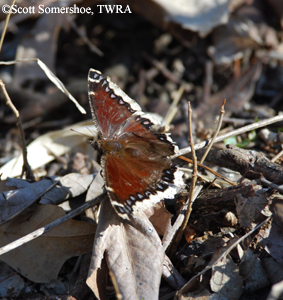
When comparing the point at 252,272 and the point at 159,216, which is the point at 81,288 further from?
the point at 252,272

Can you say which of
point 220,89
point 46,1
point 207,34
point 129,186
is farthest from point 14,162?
point 207,34

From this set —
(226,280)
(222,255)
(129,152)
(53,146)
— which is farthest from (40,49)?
(226,280)

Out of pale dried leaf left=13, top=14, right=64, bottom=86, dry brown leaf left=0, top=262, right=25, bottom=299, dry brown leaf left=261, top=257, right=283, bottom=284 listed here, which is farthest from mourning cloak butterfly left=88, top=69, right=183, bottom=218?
pale dried leaf left=13, top=14, right=64, bottom=86

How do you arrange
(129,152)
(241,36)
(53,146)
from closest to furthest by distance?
(129,152) → (53,146) → (241,36)

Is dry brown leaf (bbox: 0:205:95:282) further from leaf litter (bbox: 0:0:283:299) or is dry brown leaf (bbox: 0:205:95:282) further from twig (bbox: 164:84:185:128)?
twig (bbox: 164:84:185:128)

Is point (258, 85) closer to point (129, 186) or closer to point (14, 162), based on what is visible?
point (129, 186)

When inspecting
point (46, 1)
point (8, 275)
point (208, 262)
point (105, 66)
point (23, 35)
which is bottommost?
→ point (8, 275)
